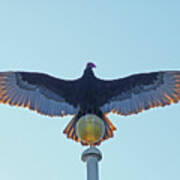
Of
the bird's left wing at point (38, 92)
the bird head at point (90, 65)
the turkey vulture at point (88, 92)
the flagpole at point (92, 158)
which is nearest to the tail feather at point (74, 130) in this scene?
the turkey vulture at point (88, 92)

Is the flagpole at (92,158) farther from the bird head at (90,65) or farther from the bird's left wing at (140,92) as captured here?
the bird head at (90,65)

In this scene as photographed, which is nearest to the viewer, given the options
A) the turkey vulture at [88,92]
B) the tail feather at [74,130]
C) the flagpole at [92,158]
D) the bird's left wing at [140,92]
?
the flagpole at [92,158]

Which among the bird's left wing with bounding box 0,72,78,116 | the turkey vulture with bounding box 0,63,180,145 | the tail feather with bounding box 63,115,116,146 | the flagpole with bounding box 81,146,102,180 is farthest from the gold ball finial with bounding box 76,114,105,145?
the bird's left wing with bounding box 0,72,78,116

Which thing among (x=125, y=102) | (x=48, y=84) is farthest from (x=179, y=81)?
(x=48, y=84)

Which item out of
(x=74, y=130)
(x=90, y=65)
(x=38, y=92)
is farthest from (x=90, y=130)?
(x=90, y=65)

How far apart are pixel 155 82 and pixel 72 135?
2.60 m

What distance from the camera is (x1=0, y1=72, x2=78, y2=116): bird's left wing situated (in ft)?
30.6

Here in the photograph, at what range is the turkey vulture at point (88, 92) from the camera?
897cm

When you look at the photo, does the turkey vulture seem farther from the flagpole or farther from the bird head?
the flagpole

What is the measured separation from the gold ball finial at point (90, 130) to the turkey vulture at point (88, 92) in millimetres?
2205

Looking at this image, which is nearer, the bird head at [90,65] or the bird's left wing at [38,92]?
the bird's left wing at [38,92]

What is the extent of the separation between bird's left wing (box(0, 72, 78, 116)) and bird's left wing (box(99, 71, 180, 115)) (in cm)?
73

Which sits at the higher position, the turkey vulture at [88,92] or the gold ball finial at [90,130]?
the turkey vulture at [88,92]

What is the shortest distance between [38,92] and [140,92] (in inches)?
80.1
